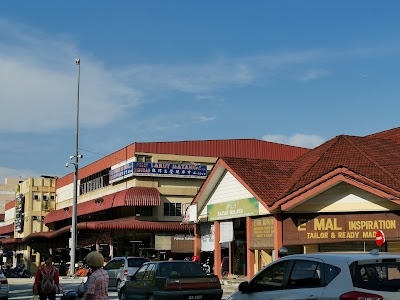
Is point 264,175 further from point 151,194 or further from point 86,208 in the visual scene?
point 86,208

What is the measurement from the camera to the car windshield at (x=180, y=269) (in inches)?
695

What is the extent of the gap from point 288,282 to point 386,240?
15431 millimetres

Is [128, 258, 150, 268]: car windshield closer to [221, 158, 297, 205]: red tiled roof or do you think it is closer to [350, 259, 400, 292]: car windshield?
[221, 158, 297, 205]: red tiled roof

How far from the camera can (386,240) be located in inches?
924

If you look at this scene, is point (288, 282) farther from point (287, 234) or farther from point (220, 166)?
point (220, 166)

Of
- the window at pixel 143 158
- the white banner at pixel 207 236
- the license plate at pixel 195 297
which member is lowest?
the license plate at pixel 195 297

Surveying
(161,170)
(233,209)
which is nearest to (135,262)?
(233,209)

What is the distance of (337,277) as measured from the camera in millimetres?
8242

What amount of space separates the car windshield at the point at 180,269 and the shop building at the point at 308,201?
824 centimetres

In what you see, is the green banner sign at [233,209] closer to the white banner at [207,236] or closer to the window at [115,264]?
→ the white banner at [207,236]

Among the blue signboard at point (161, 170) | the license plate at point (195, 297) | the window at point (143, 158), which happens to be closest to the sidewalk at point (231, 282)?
the license plate at point (195, 297)

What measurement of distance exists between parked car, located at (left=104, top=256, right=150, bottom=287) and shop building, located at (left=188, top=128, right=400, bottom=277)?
486 cm

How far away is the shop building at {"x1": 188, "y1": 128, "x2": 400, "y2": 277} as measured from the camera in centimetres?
2414

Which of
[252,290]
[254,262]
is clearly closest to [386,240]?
[254,262]
